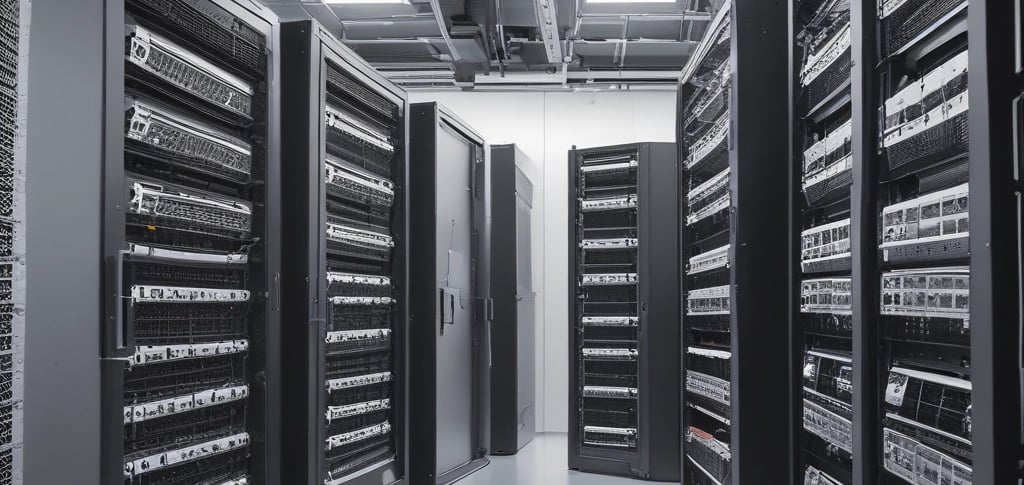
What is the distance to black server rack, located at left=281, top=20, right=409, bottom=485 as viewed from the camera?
3279mm

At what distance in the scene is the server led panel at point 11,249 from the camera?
1.81 meters

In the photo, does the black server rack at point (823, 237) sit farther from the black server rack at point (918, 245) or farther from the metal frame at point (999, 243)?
the metal frame at point (999, 243)

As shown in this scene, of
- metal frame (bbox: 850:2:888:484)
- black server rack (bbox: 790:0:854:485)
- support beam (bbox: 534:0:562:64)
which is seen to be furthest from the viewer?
support beam (bbox: 534:0:562:64)

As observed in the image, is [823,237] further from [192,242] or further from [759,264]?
[192,242]

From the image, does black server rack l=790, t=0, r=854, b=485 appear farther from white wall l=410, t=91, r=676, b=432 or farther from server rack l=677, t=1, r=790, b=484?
white wall l=410, t=91, r=676, b=432

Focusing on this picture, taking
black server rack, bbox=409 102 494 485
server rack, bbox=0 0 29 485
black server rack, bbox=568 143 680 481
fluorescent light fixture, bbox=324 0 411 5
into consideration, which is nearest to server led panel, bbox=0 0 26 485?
server rack, bbox=0 0 29 485

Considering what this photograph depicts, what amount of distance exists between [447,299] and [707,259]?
180cm

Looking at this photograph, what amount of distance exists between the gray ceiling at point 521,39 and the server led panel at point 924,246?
142 inches

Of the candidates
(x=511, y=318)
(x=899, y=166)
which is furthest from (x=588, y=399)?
(x=899, y=166)

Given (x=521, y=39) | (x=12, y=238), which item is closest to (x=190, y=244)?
(x=12, y=238)

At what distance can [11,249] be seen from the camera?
6.00 ft

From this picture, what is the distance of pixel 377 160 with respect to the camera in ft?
13.3

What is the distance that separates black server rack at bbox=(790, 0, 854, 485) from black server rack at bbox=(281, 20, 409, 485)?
1.79m

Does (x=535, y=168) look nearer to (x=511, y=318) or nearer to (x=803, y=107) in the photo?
(x=511, y=318)
